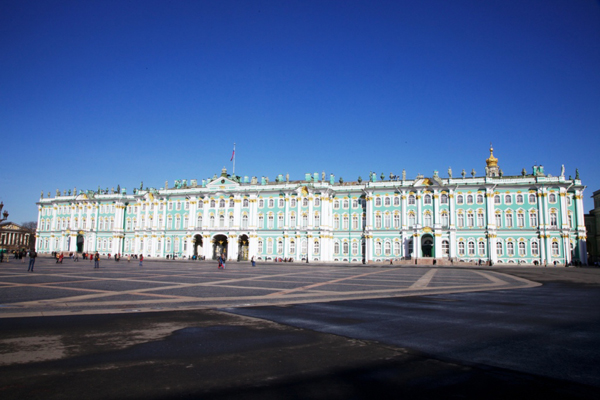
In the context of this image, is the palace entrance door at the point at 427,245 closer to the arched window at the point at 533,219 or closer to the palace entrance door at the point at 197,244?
the arched window at the point at 533,219

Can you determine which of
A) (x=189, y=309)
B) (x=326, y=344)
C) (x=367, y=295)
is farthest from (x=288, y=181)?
(x=326, y=344)

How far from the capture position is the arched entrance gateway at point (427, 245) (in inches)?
2810

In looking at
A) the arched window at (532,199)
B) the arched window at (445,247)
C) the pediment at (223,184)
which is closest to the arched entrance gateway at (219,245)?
the pediment at (223,184)

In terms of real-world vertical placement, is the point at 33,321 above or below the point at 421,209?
below

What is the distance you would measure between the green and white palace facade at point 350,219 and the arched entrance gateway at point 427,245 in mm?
164

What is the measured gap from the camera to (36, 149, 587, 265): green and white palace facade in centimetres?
6688

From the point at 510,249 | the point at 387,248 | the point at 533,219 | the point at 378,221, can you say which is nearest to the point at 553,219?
the point at 533,219

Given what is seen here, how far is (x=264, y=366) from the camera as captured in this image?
7.85 meters

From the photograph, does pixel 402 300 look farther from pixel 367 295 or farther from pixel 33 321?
pixel 33 321

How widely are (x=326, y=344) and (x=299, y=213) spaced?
67969 mm

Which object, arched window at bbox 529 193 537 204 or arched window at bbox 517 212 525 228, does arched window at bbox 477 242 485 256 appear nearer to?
arched window at bbox 517 212 525 228

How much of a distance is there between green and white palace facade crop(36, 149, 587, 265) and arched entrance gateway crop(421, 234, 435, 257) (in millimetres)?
164

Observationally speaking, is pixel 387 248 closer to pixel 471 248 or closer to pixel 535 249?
pixel 471 248

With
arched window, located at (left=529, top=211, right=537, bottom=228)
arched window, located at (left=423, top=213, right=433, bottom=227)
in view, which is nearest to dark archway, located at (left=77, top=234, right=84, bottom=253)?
arched window, located at (left=423, top=213, right=433, bottom=227)
